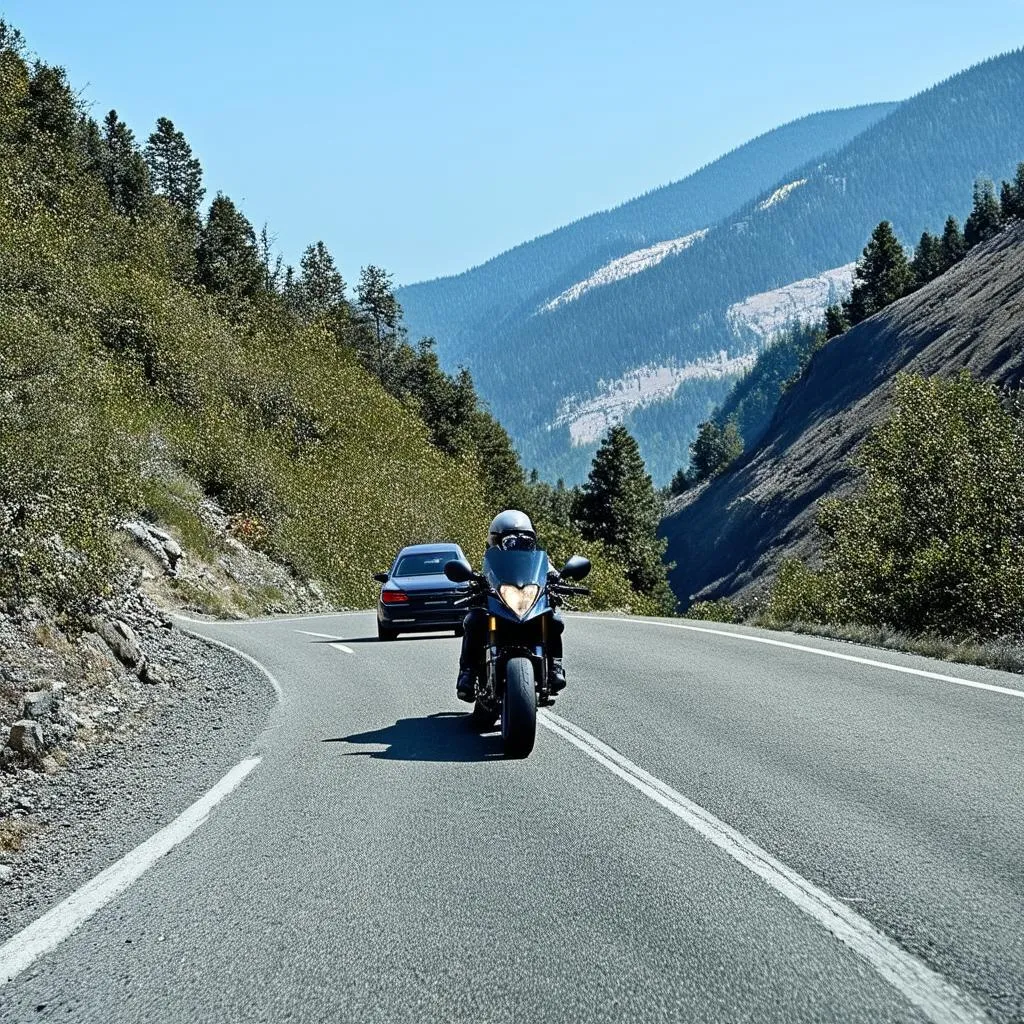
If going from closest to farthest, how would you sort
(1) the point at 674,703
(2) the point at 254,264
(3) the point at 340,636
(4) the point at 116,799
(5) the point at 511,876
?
(5) the point at 511,876 → (4) the point at 116,799 → (1) the point at 674,703 → (3) the point at 340,636 → (2) the point at 254,264

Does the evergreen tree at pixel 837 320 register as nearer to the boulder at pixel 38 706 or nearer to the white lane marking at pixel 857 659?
the white lane marking at pixel 857 659

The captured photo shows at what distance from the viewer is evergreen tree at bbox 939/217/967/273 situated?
4847 inches

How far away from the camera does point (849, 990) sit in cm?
376

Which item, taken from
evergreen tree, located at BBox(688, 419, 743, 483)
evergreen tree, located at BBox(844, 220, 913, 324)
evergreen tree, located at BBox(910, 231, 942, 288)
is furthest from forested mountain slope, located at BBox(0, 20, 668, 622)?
evergreen tree, located at BBox(688, 419, 743, 483)

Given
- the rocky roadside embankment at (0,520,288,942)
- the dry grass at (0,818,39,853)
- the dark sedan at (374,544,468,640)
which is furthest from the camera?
the dark sedan at (374,544,468,640)

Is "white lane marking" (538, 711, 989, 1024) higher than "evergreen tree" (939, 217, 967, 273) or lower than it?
lower

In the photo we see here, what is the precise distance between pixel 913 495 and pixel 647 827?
18749 millimetres

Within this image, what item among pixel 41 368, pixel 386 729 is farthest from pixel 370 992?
pixel 41 368

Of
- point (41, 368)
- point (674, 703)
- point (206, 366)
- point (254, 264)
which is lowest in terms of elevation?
point (674, 703)

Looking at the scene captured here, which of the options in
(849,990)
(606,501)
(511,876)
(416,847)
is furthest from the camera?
(606,501)

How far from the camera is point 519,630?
8617 millimetres

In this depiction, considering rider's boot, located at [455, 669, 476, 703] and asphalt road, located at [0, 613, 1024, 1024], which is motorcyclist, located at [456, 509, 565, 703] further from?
asphalt road, located at [0, 613, 1024, 1024]

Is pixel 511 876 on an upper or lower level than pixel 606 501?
lower

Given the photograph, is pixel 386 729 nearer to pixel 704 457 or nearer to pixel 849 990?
pixel 849 990
